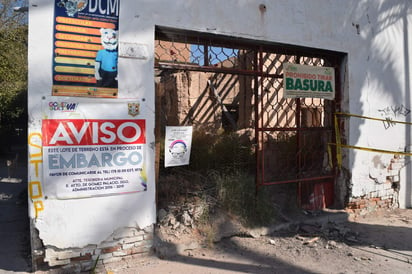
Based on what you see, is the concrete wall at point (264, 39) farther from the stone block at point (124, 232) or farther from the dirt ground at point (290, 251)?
the dirt ground at point (290, 251)

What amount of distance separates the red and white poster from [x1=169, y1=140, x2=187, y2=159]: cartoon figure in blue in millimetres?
464

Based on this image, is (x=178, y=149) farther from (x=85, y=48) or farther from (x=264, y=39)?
(x=264, y=39)

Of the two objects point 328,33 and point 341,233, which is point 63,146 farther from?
point 328,33

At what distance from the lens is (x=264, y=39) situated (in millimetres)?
4035

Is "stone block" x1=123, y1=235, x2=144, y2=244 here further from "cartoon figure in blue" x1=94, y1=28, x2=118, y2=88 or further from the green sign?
the green sign

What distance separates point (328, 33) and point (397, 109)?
1.91 metres

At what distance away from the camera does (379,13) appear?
5055 mm

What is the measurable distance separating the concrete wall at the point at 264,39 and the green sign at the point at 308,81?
0.96 feet

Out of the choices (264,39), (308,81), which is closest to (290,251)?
(308,81)

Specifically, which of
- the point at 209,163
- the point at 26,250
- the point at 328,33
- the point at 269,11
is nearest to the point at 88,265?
the point at 26,250

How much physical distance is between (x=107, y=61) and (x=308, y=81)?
2.79 metres

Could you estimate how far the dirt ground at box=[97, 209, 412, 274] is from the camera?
3.23 m

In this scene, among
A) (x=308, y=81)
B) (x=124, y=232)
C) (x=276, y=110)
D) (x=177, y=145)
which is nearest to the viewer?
(x=124, y=232)

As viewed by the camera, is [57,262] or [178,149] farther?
[178,149]
